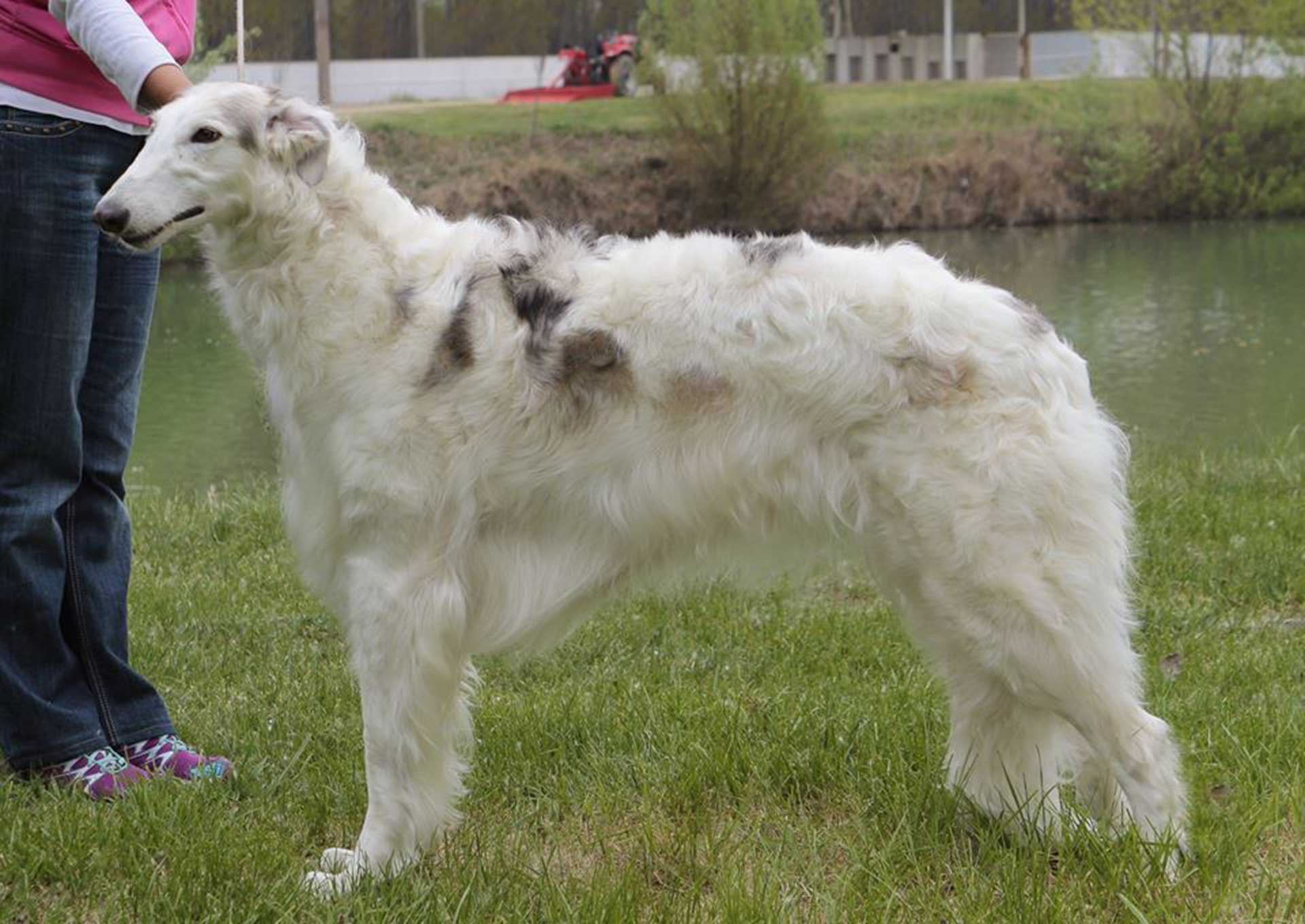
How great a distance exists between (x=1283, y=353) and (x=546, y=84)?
27.5 metres

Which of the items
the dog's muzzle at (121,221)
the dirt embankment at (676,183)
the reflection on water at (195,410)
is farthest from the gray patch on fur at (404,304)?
the dirt embankment at (676,183)

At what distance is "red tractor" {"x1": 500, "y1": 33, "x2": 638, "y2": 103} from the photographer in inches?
1487

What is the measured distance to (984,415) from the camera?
11.2 feet

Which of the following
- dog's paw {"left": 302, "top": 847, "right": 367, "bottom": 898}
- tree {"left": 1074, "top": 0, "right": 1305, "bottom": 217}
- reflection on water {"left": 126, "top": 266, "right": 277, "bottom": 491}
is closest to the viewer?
dog's paw {"left": 302, "top": 847, "right": 367, "bottom": 898}

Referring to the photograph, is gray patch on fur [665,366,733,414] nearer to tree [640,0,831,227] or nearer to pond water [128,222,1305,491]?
pond water [128,222,1305,491]

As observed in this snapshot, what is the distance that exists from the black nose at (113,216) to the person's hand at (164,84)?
1.07 ft

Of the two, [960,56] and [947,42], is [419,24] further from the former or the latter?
[960,56]

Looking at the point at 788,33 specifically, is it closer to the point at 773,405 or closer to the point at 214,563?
the point at 214,563

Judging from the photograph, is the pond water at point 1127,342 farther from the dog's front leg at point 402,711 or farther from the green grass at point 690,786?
the dog's front leg at point 402,711

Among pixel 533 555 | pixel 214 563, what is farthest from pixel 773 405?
pixel 214 563

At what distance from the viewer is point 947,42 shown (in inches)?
1726

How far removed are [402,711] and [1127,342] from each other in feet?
50.1

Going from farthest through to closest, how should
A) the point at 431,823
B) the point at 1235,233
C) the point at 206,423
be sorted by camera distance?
the point at 1235,233 < the point at 206,423 < the point at 431,823

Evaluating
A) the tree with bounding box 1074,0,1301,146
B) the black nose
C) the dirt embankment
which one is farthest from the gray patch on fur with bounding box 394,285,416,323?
the tree with bounding box 1074,0,1301,146
